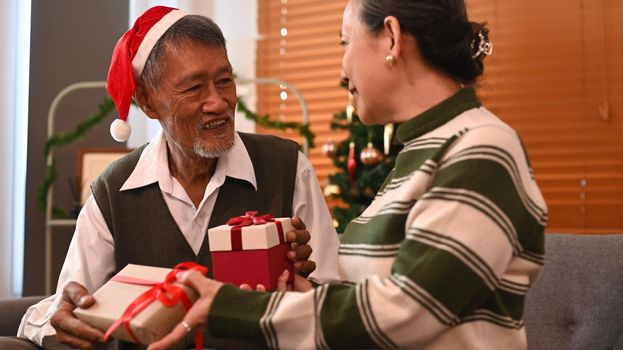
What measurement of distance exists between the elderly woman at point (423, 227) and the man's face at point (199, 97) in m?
0.57

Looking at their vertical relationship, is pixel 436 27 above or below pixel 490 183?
above

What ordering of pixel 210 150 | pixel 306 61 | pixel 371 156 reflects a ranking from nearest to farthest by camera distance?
pixel 210 150
pixel 371 156
pixel 306 61

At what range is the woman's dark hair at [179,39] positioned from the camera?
5.98 feet

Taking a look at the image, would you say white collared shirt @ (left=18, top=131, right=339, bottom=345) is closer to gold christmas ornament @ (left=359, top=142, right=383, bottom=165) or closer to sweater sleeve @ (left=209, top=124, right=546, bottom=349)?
sweater sleeve @ (left=209, top=124, right=546, bottom=349)

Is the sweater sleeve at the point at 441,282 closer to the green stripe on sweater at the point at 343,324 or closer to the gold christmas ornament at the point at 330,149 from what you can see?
the green stripe on sweater at the point at 343,324

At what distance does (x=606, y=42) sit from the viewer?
3.67m

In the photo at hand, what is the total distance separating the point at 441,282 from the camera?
103 cm

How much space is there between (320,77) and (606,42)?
1568 millimetres

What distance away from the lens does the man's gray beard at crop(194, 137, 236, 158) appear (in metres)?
1.79

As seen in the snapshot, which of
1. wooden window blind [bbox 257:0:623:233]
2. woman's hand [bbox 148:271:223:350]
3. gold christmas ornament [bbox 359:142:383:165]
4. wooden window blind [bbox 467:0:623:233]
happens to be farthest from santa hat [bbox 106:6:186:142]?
wooden window blind [bbox 467:0:623:233]

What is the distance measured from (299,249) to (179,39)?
25.6 inches

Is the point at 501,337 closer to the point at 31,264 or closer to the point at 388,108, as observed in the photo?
the point at 388,108

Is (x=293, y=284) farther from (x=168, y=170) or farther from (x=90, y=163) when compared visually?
(x=90, y=163)

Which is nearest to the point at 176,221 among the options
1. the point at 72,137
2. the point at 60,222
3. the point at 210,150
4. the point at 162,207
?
the point at 162,207
